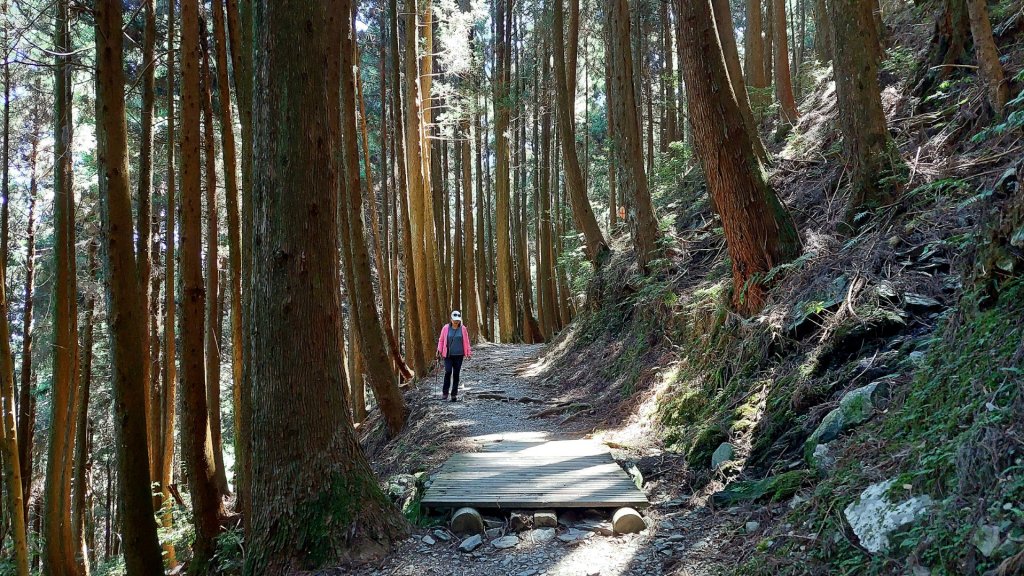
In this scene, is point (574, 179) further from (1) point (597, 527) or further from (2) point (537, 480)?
(1) point (597, 527)

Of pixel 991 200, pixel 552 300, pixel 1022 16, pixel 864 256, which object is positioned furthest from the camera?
pixel 552 300

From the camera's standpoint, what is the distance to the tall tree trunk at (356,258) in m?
9.67

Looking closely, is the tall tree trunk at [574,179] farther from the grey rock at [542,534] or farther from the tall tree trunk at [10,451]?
the tall tree trunk at [10,451]

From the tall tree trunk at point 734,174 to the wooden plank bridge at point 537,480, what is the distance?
2.43 m

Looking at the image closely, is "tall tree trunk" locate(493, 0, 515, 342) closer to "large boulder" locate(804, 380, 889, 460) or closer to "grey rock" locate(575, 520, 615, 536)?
"grey rock" locate(575, 520, 615, 536)

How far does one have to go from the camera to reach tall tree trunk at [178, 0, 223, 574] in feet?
24.2

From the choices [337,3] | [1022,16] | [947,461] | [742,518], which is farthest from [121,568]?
[1022,16]

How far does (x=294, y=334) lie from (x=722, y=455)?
3.70m

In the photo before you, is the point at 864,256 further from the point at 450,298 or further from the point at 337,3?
the point at 450,298

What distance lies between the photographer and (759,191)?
6648 millimetres


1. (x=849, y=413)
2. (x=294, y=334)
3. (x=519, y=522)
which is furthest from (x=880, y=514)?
(x=294, y=334)

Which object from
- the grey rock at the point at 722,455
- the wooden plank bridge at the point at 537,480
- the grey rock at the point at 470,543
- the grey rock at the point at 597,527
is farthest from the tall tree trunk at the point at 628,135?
the grey rock at the point at 470,543

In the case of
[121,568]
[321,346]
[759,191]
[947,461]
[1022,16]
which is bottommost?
[121,568]

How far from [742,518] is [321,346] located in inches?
129
